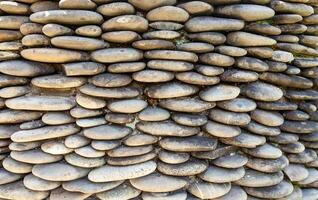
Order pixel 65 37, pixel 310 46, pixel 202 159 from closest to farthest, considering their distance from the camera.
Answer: pixel 65 37
pixel 202 159
pixel 310 46

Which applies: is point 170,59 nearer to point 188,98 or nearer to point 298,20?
point 188,98

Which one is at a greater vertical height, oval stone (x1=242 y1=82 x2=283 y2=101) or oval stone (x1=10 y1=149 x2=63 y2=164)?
oval stone (x1=242 y1=82 x2=283 y2=101)

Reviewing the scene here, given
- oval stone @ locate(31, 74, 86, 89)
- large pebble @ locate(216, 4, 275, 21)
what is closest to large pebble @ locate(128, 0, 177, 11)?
large pebble @ locate(216, 4, 275, 21)

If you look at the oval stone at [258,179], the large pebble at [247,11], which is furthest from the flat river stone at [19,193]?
the large pebble at [247,11]

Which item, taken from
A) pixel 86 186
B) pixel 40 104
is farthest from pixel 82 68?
pixel 86 186

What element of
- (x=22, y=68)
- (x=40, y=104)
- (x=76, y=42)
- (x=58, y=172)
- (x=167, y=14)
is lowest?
(x=58, y=172)

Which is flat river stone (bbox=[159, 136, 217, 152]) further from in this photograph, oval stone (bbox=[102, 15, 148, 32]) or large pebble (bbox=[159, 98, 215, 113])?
oval stone (bbox=[102, 15, 148, 32])

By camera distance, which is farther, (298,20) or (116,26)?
(298,20)

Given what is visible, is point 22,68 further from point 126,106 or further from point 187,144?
point 187,144

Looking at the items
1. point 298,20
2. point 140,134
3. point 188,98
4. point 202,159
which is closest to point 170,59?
point 188,98
